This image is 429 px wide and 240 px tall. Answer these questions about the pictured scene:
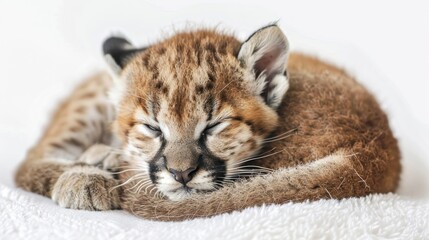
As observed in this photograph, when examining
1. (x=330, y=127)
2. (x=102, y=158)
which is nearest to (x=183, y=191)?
(x=330, y=127)

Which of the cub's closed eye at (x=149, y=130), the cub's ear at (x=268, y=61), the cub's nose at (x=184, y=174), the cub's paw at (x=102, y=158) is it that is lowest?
the cub's paw at (x=102, y=158)

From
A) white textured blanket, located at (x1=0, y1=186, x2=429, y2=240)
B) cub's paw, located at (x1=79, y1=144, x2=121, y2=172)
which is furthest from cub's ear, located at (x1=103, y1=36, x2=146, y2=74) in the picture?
white textured blanket, located at (x1=0, y1=186, x2=429, y2=240)

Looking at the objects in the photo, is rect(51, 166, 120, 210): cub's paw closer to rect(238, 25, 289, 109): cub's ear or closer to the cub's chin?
the cub's chin

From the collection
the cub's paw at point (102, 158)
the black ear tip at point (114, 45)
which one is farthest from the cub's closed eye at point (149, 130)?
the black ear tip at point (114, 45)

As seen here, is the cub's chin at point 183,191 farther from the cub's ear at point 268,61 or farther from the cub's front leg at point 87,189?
the cub's ear at point 268,61

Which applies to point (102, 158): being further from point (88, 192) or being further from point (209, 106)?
point (209, 106)

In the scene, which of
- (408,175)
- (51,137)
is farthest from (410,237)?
(51,137)

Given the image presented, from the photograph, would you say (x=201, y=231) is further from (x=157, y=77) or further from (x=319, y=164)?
(x=157, y=77)
